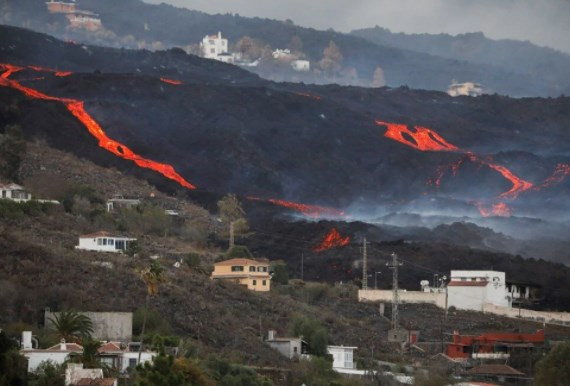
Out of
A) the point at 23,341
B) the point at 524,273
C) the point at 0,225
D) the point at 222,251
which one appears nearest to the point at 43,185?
the point at 222,251

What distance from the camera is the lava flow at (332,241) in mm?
147750

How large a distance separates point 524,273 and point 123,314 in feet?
166

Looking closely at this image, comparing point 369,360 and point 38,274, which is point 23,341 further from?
point 369,360

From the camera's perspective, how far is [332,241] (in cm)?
14900

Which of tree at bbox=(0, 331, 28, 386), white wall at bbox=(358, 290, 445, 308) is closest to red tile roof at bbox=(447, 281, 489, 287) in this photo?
white wall at bbox=(358, 290, 445, 308)

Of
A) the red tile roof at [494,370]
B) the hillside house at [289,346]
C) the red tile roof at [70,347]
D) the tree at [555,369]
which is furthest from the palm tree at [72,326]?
the red tile roof at [494,370]

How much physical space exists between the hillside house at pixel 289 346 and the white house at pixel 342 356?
4.64 ft

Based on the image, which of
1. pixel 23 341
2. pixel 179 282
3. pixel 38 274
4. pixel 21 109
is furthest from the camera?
pixel 21 109

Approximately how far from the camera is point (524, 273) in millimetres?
138250

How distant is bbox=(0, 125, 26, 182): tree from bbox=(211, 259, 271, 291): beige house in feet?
68.3

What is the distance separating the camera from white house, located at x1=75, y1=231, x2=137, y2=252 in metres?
120

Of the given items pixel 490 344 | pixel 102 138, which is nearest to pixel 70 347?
pixel 490 344

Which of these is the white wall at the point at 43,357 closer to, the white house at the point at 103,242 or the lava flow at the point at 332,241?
the white house at the point at 103,242

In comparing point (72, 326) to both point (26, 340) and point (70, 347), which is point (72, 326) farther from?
point (70, 347)
